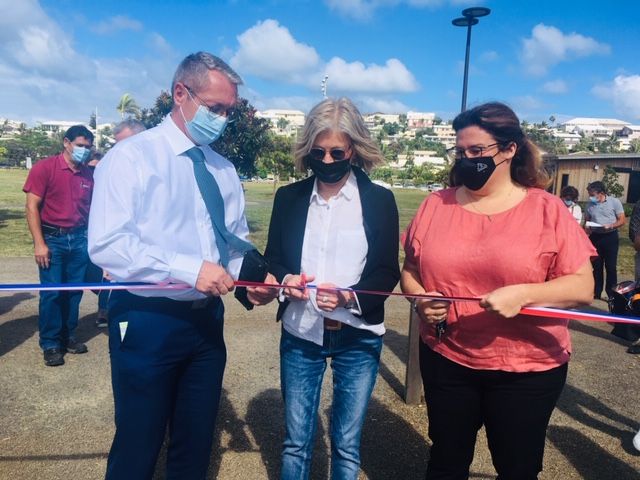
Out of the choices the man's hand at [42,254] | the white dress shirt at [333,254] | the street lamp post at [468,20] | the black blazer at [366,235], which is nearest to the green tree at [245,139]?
the street lamp post at [468,20]

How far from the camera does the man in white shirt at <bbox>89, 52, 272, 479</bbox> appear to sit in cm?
212

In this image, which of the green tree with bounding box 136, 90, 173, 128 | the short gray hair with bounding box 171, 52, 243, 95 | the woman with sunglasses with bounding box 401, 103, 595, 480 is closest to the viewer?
the woman with sunglasses with bounding box 401, 103, 595, 480

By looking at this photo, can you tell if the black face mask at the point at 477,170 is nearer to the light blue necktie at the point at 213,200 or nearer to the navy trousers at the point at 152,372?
the light blue necktie at the point at 213,200

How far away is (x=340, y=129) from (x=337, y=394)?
1.34 metres

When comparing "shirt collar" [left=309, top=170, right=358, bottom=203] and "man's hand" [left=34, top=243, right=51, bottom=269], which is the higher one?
"shirt collar" [left=309, top=170, right=358, bottom=203]

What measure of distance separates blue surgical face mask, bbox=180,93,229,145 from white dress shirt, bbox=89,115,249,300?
57 millimetres

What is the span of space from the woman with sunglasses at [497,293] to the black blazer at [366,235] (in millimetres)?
167

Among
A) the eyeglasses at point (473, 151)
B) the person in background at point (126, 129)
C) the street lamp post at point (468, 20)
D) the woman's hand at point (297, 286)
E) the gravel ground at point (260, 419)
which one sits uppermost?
the street lamp post at point (468, 20)

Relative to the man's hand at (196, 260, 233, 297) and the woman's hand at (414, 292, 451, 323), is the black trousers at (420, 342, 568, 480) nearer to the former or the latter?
the woman's hand at (414, 292, 451, 323)

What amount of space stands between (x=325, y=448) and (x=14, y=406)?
249 cm

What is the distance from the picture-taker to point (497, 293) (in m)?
2.11

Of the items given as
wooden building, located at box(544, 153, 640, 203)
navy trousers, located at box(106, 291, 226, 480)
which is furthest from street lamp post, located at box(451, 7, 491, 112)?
wooden building, located at box(544, 153, 640, 203)

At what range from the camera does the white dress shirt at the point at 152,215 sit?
2084mm

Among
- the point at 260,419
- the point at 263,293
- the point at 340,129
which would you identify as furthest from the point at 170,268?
the point at 260,419
